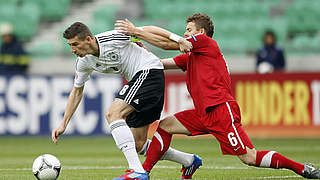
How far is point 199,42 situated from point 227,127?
882mm

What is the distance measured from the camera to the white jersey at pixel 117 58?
6879mm

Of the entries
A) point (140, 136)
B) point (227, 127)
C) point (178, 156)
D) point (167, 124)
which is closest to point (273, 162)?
point (227, 127)

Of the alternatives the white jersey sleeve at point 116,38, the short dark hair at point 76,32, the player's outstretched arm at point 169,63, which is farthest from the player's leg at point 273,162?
the short dark hair at point 76,32

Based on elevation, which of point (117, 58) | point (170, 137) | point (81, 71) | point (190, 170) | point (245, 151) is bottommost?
point (190, 170)

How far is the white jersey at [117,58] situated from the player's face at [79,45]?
15cm

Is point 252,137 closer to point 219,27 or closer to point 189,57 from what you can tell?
point 219,27

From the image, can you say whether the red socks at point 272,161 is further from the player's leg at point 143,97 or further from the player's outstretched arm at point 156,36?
the player's outstretched arm at point 156,36

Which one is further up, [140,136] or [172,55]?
[172,55]

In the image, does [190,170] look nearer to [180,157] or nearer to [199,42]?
[180,157]

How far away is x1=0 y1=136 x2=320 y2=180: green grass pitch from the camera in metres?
7.84

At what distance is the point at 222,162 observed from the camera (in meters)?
9.62

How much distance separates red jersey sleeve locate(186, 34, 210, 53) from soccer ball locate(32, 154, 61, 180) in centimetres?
185

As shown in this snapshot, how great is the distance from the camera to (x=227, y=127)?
6.79 metres

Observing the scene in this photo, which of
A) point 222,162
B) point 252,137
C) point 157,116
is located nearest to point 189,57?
point 157,116
